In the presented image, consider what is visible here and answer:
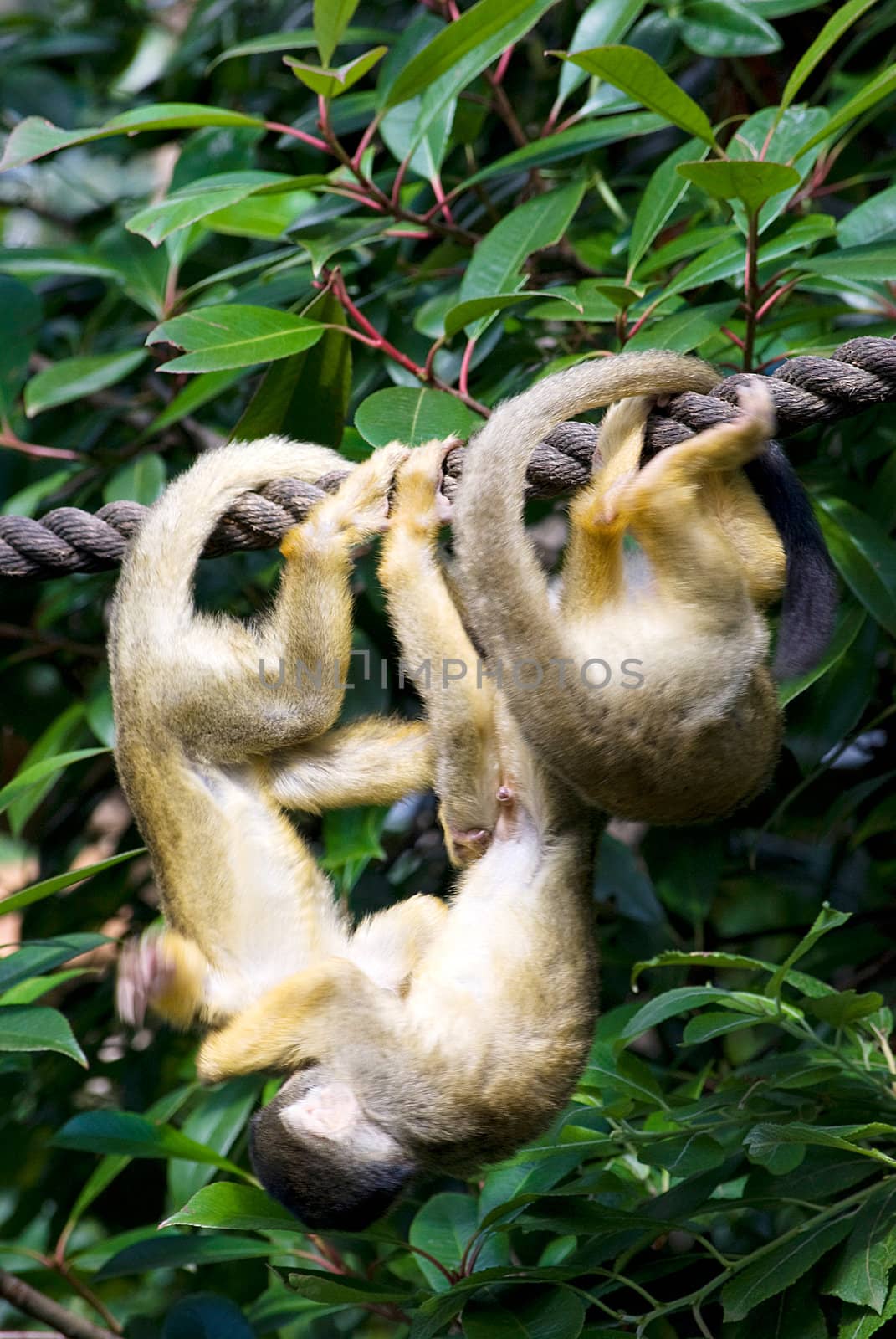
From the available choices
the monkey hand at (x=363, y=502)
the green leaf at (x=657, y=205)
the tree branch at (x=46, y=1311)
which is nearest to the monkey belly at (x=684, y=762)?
the monkey hand at (x=363, y=502)

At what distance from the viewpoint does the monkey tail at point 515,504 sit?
193 cm

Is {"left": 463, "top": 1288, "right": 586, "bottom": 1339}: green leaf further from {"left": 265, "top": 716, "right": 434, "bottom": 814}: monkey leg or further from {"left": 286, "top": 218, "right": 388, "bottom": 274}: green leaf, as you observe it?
{"left": 286, "top": 218, "right": 388, "bottom": 274}: green leaf

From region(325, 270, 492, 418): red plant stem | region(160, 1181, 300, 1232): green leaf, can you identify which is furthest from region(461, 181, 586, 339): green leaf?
region(160, 1181, 300, 1232): green leaf

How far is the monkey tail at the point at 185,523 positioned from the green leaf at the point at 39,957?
75 cm

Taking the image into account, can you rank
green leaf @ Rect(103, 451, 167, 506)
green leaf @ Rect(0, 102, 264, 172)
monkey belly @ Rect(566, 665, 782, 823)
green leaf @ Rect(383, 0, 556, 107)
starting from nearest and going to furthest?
monkey belly @ Rect(566, 665, 782, 823)
green leaf @ Rect(383, 0, 556, 107)
green leaf @ Rect(0, 102, 264, 172)
green leaf @ Rect(103, 451, 167, 506)

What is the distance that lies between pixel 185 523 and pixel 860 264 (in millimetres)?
1340

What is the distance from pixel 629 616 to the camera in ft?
6.50

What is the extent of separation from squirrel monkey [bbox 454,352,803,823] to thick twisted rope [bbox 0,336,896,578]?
0.19 ft

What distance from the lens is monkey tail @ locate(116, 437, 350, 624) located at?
231 cm

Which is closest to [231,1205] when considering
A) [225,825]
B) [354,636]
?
[225,825]

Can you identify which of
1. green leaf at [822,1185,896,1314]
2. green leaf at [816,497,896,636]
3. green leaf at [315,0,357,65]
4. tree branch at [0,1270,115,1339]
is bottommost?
tree branch at [0,1270,115,1339]

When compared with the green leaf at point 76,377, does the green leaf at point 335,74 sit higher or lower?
higher

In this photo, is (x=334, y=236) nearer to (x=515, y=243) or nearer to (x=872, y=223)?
(x=515, y=243)

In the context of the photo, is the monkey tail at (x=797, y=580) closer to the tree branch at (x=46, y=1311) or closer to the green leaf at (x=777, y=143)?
the green leaf at (x=777, y=143)
